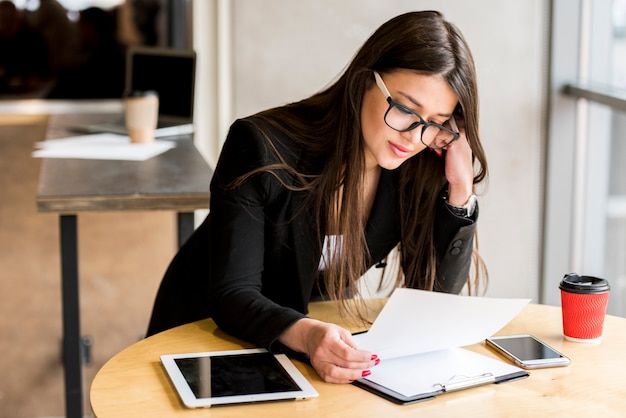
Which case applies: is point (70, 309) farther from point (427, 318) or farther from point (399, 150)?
point (427, 318)

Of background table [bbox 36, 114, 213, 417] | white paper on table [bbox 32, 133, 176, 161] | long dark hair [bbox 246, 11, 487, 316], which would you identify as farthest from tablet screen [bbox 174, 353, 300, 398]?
white paper on table [bbox 32, 133, 176, 161]

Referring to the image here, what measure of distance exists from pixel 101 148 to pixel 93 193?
55cm

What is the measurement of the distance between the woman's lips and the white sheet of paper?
318mm

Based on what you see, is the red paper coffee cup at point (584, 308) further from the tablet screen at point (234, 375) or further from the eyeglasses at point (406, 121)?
the tablet screen at point (234, 375)

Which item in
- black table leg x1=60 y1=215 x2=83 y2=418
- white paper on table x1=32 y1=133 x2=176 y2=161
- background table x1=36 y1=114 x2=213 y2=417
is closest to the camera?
background table x1=36 y1=114 x2=213 y2=417

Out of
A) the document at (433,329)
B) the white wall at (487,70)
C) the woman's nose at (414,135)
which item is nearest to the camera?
the document at (433,329)

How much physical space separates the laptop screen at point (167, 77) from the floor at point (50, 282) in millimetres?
421

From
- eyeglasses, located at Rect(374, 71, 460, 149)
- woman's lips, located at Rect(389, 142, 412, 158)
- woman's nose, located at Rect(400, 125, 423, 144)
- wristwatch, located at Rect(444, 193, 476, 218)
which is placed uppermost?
eyeglasses, located at Rect(374, 71, 460, 149)

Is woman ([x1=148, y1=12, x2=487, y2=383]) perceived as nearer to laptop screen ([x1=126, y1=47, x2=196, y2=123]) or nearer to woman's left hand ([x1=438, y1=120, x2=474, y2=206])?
woman's left hand ([x1=438, y1=120, x2=474, y2=206])

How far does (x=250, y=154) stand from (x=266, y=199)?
0.08 m

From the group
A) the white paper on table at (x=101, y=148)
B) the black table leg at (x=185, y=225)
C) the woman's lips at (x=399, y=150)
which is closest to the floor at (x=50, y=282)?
the white paper on table at (x=101, y=148)

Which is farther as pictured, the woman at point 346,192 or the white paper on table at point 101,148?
the white paper on table at point 101,148

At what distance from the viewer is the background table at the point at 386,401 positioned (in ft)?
3.63

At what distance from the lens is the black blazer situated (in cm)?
141
